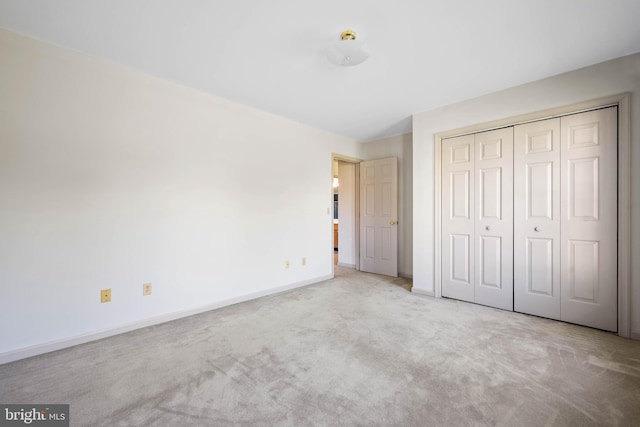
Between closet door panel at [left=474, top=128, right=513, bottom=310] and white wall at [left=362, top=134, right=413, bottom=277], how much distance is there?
136 centimetres

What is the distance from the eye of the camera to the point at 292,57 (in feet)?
7.75

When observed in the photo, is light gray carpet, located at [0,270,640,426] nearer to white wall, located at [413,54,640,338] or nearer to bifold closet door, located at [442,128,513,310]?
bifold closet door, located at [442,128,513,310]

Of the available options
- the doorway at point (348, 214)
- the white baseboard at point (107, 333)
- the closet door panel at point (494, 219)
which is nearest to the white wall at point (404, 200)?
the doorway at point (348, 214)

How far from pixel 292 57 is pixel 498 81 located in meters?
2.17

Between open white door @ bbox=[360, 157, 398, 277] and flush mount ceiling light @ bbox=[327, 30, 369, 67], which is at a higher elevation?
flush mount ceiling light @ bbox=[327, 30, 369, 67]

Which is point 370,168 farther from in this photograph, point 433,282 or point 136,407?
point 136,407

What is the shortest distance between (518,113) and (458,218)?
131 cm

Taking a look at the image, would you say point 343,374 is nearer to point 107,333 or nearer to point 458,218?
point 107,333

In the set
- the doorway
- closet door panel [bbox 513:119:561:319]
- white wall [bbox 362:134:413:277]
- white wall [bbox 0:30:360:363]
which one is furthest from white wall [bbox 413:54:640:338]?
white wall [bbox 0:30:360:363]

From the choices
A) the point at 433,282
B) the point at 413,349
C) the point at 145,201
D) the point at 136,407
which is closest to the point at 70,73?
the point at 145,201

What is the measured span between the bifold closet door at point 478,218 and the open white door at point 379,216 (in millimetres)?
1178

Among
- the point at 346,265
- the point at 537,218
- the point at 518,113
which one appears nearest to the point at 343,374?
the point at 537,218

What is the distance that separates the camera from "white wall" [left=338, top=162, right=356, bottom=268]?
534cm

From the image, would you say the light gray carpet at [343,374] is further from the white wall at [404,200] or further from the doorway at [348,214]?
the doorway at [348,214]
